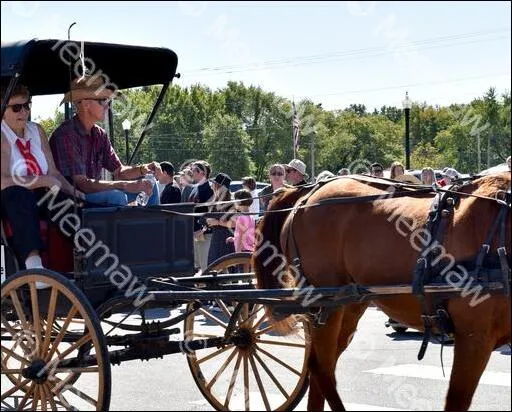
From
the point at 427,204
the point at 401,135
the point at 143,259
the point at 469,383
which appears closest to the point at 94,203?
the point at 143,259

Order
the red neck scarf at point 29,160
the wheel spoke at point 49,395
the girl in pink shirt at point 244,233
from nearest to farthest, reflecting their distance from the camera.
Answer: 1. the wheel spoke at point 49,395
2. the red neck scarf at point 29,160
3. the girl in pink shirt at point 244,233

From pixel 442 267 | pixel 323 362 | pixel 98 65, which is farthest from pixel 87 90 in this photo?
pixel 442 267

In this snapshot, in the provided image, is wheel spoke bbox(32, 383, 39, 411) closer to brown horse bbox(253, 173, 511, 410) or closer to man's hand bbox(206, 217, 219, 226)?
brown horse bbox(253, 173, 511, 410)

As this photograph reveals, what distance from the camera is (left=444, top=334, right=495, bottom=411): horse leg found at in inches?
195

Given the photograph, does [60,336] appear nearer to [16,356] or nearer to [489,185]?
[16,356]

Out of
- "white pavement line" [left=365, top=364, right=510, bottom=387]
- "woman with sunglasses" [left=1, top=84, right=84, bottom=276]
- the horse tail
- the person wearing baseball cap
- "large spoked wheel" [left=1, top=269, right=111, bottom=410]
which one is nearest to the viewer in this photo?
"large spoked wheel" [left=1, top=269, right=111, bottom=410]

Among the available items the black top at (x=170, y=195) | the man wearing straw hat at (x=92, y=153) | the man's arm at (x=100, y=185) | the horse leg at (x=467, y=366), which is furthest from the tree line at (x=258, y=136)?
the horse leg at (x=467, y=366)

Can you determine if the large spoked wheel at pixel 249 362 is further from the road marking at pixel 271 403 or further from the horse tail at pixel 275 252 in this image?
the horse tail at pixel 275 252

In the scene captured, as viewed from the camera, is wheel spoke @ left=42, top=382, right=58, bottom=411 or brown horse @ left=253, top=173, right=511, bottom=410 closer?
brown horse @ left=253, top=173, right=511, bottom=410

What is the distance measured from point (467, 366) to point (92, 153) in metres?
3.19

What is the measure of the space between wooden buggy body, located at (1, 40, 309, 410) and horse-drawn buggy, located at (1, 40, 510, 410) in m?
0.01

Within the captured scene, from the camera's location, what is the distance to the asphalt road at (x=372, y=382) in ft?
22.2

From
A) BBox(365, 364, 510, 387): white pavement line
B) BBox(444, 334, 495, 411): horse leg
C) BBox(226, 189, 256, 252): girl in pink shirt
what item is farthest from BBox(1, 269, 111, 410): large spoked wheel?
BBox(226, 189, 256, 252): girl in pink shirt

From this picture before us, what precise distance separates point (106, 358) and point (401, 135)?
71.8m
